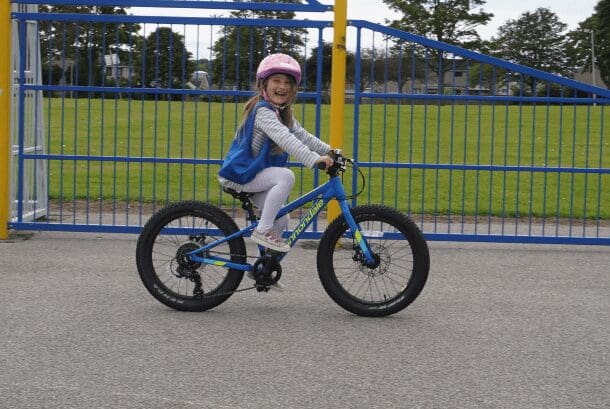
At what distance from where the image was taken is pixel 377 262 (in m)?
6.68

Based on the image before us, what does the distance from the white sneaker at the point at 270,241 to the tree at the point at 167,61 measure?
3.34 meters

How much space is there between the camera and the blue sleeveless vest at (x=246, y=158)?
6.75m

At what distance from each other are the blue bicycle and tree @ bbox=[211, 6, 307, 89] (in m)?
3.02

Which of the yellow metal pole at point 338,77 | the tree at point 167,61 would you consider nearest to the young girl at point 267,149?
the yellow metal pole at point 338,77

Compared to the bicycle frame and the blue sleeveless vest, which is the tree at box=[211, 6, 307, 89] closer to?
the blue sleeveless vest

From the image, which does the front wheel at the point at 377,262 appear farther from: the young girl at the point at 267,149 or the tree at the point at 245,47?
the tree at the point at 245,47

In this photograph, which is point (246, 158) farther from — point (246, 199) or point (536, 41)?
point (536, 41)

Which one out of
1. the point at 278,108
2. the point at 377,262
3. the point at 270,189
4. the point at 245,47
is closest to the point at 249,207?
the point at 270,189

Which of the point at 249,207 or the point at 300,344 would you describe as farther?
the point at 249,207

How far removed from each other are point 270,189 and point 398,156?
439cm

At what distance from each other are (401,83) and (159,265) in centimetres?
346

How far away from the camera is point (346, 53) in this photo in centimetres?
942

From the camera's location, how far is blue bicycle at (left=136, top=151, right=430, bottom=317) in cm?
668

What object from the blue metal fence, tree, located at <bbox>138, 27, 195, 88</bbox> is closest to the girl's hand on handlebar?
the blue metal fence
